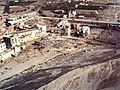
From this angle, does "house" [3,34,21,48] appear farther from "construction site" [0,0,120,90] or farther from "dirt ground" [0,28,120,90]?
"dirt ground" [0,28,120,90]

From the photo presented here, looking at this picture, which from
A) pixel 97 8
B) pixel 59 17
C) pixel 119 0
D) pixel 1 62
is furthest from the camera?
pixel 119 0

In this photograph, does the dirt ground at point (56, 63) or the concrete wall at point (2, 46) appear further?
the concrete wall at point (2, 46)

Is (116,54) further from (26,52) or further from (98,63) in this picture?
(26,52)

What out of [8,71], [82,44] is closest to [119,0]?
[82,44]

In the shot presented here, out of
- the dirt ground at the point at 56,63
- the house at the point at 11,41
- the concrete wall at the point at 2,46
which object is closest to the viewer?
the dirt ground at the point at 56,63

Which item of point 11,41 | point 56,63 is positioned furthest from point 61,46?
point 11,41

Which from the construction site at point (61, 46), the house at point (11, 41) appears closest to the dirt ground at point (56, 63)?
the construction site at point (61, 46)

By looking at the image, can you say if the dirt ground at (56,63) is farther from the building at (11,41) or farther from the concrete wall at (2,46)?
the concrete wall at (2,46)

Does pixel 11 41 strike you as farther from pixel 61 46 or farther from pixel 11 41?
pixel 61 46
